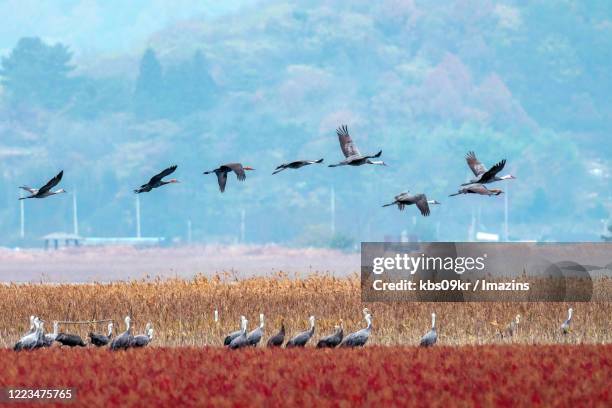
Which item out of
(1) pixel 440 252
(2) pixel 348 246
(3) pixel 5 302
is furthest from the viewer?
(2) pixel 348 246

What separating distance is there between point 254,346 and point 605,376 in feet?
27.7

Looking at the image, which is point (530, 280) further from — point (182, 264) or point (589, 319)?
point (182, 264)

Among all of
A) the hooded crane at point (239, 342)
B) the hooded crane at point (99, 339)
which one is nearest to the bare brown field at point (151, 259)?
the hooded crane at point (99, 339)

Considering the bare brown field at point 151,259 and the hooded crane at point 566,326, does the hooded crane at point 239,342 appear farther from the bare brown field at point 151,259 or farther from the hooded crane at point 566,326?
the bare brown field at point 151,259

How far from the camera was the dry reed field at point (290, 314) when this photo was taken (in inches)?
1465

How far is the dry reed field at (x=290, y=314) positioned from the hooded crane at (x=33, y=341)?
3.27 m

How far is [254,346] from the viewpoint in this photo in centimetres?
3278

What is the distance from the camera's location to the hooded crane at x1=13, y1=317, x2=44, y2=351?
3238cm

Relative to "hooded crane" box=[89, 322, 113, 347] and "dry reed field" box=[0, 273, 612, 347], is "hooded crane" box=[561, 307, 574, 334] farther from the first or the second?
"hooded crane" box=[89, 322, 113, 347]

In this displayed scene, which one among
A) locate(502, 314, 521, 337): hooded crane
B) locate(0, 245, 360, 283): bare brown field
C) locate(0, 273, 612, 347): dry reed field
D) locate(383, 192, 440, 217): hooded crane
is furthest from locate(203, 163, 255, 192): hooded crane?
locate(0, 245, 360, 283): bare brown field

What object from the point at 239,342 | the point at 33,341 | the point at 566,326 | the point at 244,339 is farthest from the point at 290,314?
the point at 33,341

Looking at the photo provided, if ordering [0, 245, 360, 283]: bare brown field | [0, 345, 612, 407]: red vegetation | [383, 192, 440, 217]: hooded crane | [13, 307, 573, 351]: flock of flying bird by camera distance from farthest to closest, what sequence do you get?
[0, 245, 360, 283]: bare brown field → [383, 192, 440, 217]: hooded crane → [13, 307, 573, 351]: flock of flying bird → [0, 345, 612, 407]: red vegetation

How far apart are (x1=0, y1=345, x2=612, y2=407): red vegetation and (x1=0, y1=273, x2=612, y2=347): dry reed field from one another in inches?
182

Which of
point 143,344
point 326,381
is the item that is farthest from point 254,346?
point 326,381
